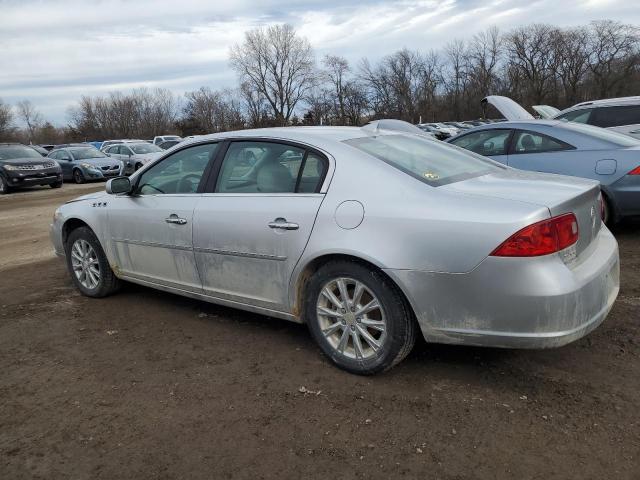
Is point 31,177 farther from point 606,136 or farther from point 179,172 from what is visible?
point 606,136

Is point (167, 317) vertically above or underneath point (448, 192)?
underneath

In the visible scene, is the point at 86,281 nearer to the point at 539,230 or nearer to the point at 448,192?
the point at 448,192

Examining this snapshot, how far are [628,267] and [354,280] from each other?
132 inches

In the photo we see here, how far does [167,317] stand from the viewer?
4480 mm

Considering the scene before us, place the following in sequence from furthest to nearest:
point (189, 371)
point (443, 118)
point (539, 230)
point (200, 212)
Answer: point (443, 118) < point (200, 212) < point (189, 371) < point (539, 230)

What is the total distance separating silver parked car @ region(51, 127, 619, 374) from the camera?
271 cm

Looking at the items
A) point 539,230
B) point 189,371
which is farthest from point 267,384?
point 539,230

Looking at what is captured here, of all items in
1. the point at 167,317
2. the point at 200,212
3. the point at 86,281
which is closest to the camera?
the point at 200,212

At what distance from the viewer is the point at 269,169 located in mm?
3697

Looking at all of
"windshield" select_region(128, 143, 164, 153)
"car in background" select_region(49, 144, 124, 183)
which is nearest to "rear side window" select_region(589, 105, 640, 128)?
"car in background" select_region(49, 144, 124, 183)

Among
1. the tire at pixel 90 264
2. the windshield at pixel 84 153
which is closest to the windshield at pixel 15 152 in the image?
the windshield at pixel 84 153

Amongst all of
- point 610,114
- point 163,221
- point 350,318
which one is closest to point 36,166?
point 163,221

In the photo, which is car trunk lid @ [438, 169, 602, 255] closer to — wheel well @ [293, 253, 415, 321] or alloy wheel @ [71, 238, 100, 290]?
wheel well @ [293, 253, 415, 321]

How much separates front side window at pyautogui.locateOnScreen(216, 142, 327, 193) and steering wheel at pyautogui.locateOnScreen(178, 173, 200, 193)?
0.24 m
